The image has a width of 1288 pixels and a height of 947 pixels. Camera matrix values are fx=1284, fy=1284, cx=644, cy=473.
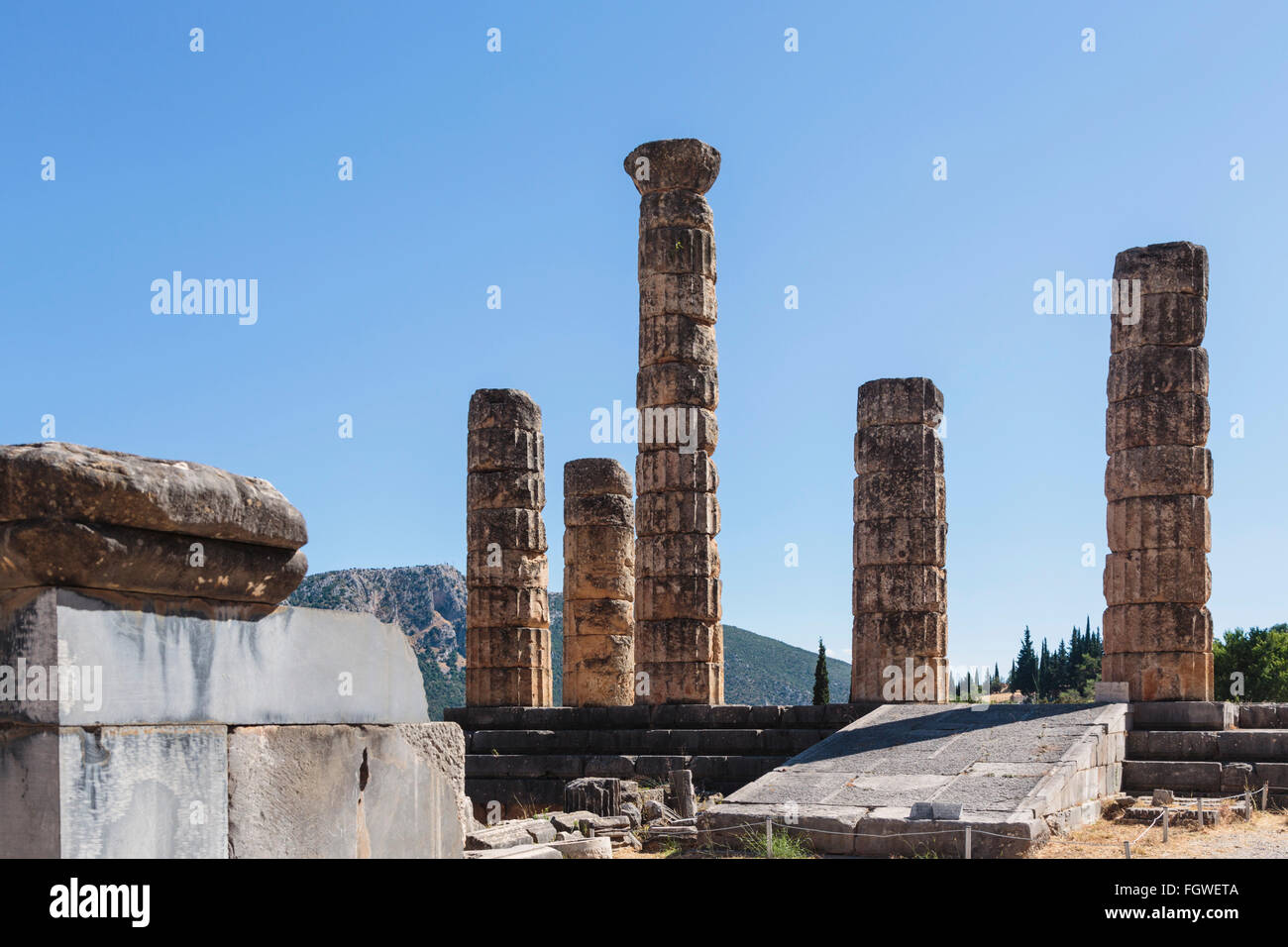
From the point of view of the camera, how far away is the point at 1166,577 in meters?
16.5

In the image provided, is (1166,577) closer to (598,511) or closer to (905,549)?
(905,549)

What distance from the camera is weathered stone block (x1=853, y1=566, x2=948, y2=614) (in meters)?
17.8

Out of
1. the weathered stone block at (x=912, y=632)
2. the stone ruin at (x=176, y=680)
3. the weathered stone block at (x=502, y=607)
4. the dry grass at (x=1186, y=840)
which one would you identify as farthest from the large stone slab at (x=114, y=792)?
the weathered stone block at (x=502, y=607)

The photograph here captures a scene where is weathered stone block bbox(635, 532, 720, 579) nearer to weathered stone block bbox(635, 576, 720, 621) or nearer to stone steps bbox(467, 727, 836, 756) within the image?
weathered stone block bbox(635, 576, 720, 621)

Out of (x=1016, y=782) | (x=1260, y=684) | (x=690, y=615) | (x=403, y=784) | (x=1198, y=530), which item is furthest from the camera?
(x=1260, y=684)

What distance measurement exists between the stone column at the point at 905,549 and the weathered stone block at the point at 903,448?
1 centimetres

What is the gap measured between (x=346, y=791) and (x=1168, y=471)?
47.0 feet

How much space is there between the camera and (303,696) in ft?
14.6

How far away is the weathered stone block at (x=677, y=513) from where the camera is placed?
19391 mm

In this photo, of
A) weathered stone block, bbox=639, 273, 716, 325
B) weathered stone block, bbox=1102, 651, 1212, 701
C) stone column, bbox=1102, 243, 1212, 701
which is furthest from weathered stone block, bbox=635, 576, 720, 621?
weathered stone block, bbox=1102, 651, 1212, 701

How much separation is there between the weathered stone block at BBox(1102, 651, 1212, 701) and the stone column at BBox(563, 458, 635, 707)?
8.31m
